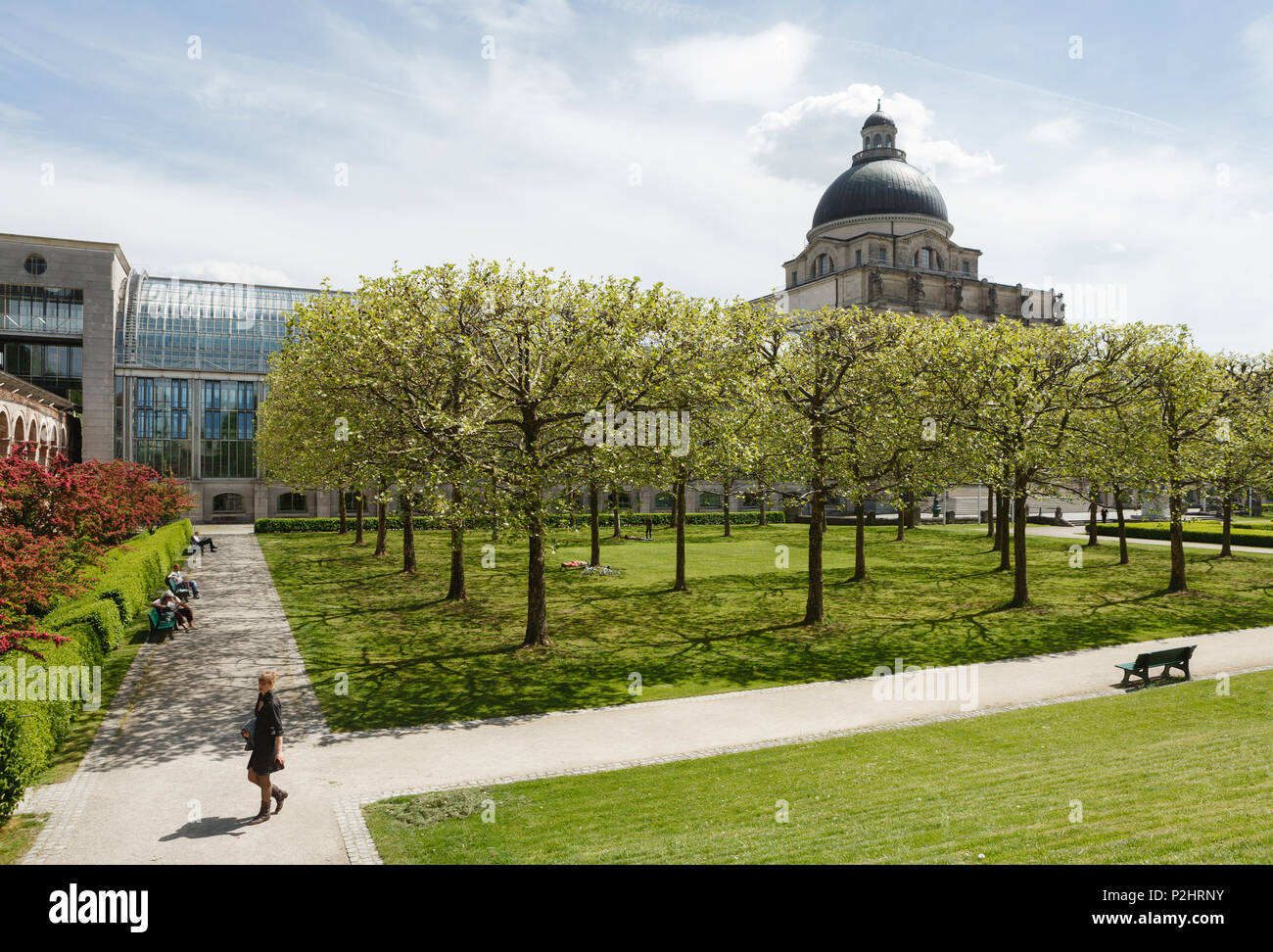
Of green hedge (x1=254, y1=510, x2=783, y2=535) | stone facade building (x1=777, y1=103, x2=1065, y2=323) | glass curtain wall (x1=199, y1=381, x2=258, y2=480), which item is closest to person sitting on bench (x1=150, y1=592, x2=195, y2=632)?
green hedge (x1=254, y1=510, x2=783, y2=535)

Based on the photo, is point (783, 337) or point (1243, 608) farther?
point (1243, 608)

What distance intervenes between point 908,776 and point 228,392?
7362cm

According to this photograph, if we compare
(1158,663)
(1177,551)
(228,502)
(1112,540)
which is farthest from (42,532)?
(228,502)

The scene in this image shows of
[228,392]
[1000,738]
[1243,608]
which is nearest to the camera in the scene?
[1000,738]

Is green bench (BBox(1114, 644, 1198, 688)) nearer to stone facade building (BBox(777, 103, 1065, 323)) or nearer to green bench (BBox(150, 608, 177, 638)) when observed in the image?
green bench (BBox(150, 608, 177, 638))

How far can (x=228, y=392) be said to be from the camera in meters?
72.1

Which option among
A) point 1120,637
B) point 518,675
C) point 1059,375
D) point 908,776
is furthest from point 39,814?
point 1059,375

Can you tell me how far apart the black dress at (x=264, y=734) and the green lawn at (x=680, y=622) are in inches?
146

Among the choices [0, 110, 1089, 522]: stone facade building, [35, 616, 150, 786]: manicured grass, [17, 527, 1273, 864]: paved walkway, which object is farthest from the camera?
[0, 110, 1089, 522]: stone facade building

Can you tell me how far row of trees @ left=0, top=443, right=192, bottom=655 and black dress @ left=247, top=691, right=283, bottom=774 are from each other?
3966mm

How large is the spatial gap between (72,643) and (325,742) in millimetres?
5155

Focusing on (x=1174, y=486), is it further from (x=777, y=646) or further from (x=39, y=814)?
(x=39, y=814)

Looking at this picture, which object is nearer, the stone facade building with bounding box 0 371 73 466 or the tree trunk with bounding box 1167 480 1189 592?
the tree trunk with bounding box 1167 480 1189 592

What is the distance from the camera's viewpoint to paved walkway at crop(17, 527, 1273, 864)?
9.82 m
